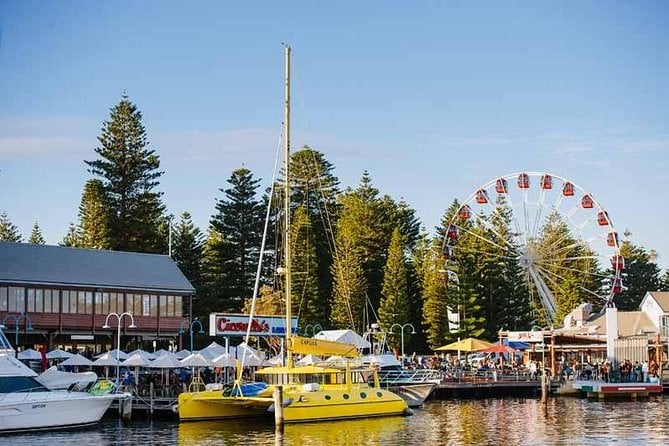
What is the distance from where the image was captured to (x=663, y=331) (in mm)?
75875

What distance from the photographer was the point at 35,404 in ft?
138

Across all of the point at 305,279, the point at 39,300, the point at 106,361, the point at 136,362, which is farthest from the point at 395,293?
the point at 136,362

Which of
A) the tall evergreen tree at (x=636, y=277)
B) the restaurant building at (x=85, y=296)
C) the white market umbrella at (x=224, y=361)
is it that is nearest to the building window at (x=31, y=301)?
the restaurant building at (x=85, y=296)

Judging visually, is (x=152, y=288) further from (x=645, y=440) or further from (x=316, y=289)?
(x=645, y=440)

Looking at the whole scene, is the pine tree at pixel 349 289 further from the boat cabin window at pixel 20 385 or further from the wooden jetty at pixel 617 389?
the boat cabin window at pixel 20 385

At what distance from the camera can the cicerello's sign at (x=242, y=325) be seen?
5156cm

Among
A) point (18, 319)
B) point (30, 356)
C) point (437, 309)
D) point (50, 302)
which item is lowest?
point (30, 356)

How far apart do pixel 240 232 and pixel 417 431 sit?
51.7 metres

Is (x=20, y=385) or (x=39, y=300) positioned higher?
(x=39, y=300)

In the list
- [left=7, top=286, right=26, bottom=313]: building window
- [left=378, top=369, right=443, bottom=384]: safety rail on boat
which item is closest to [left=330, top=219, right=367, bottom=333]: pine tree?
[left=378, top=369, right=443, bottom=384]: safety rail on boat

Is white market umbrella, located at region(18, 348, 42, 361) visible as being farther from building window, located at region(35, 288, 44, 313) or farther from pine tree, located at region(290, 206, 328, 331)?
pine tree, located at region(290, 206, 328, 331)

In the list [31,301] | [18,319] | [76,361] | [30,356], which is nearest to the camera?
[76,361]

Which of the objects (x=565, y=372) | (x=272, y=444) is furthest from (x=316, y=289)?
(x=272, y=444)

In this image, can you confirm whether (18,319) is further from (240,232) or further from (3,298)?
(240,232)
